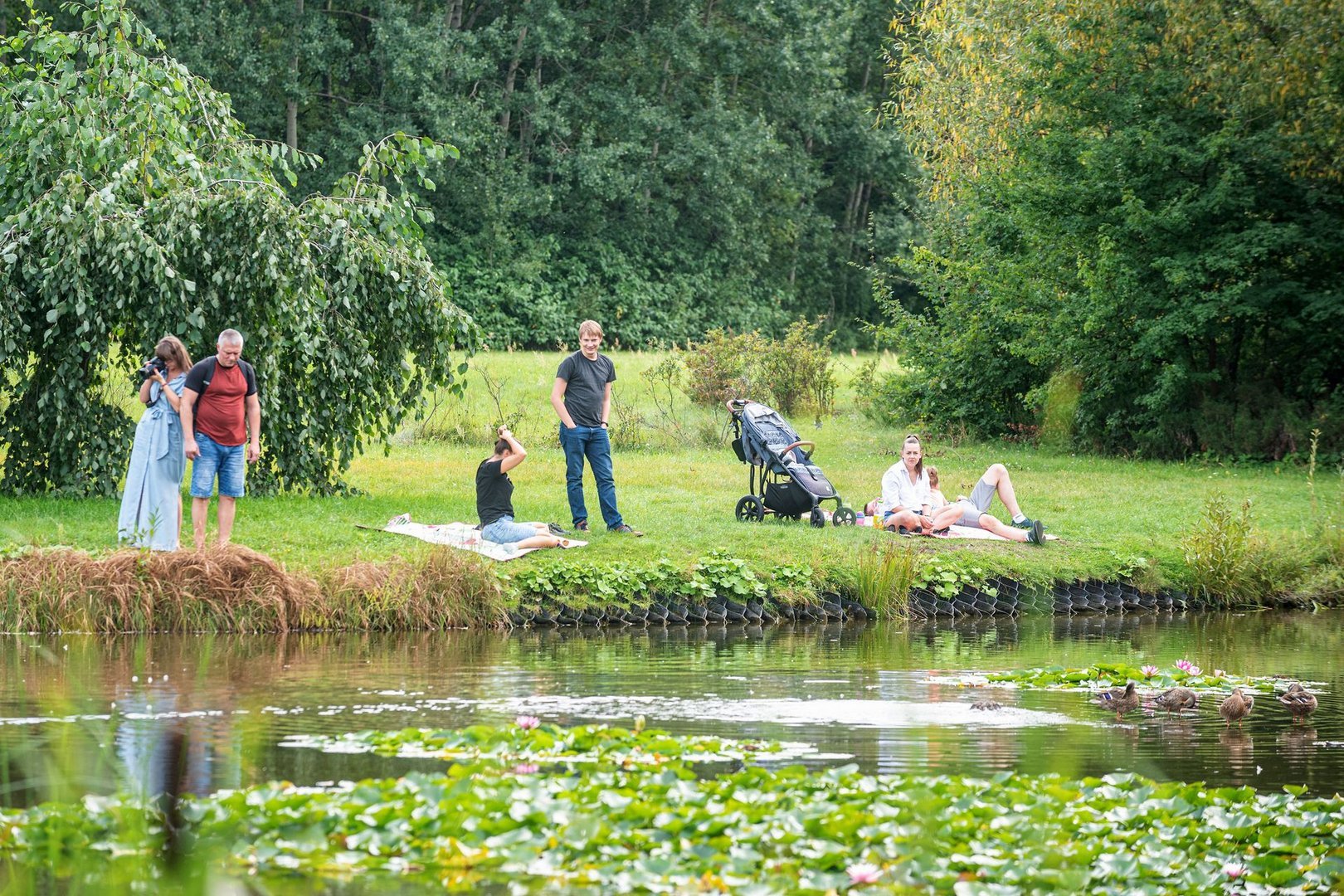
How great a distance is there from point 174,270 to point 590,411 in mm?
4145

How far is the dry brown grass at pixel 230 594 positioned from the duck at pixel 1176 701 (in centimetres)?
532

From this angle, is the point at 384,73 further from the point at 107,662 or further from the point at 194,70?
the point at 107,662

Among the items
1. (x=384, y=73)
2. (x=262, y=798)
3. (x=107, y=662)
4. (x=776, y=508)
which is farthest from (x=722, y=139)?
(x=262, y=798)

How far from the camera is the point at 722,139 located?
163ft

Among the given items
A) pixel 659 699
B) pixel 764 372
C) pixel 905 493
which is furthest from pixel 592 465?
pixel 764 372

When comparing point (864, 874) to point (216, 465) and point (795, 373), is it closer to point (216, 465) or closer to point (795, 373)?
point (216, 465)

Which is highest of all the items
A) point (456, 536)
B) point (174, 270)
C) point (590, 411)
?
point (174, 270)

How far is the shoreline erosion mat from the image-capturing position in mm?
6078

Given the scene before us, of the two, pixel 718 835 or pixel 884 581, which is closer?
pixel 718 835

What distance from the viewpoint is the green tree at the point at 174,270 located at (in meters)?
15.9

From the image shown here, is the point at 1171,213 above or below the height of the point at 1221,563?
above

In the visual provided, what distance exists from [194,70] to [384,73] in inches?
217

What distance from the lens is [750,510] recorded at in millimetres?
16766

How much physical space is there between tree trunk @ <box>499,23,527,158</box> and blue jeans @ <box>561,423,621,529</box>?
32.4 metres
